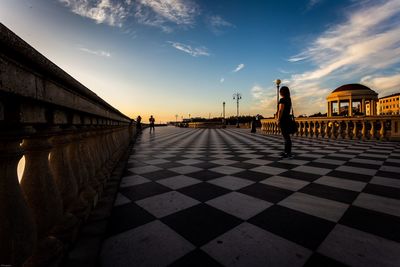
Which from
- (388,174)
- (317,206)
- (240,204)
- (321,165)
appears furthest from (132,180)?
(388,174)

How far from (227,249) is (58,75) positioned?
145 centimetres

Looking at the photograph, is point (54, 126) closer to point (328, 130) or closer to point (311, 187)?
point (311, 187)

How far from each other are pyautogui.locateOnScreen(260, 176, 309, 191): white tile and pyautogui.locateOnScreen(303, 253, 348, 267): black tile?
50.5 inches

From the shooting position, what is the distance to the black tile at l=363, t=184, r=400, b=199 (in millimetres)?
2215

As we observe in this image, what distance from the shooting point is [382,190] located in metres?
2.36

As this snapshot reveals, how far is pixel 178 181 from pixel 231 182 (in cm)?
75

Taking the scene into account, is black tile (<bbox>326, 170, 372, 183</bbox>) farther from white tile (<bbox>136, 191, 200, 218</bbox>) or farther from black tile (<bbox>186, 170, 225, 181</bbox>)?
white tile (<bbox>136, 191, 200, 218</bbox>)

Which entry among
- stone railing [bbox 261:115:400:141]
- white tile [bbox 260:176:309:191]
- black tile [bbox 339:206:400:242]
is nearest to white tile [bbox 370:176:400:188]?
white tile [bbox 260:176:309:191]

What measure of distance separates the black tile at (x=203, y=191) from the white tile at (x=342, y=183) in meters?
1.42

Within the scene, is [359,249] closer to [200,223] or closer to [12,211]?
[200,223]

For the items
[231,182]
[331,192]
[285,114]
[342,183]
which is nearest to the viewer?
[331,192]

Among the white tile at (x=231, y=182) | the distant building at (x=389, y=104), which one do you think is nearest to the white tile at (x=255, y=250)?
the white tile at (x=231, y=182)

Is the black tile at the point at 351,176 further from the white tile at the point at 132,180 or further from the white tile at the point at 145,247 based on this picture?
the white tile at the point at 132,180

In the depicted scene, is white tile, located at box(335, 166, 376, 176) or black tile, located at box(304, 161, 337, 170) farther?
black tile, located at box(304, 161, 337, 170)
